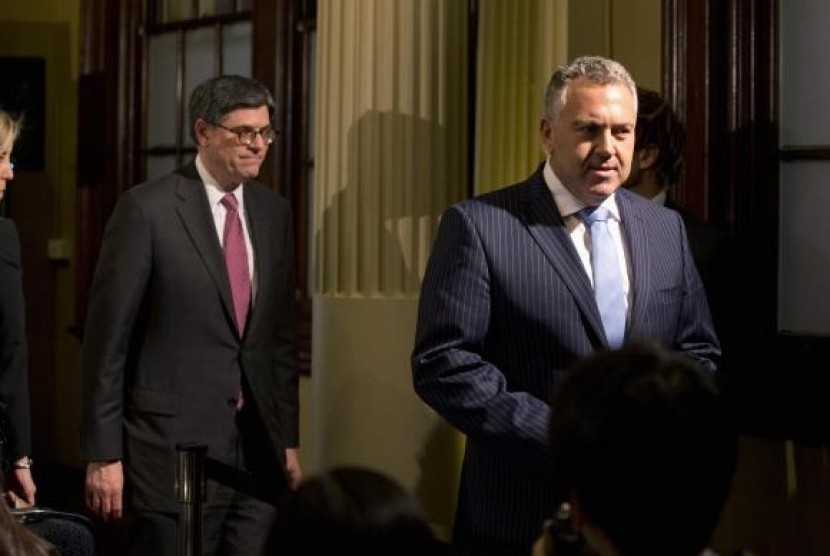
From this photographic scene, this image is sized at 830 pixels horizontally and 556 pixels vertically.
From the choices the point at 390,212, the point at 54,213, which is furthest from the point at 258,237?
the point at 54,213

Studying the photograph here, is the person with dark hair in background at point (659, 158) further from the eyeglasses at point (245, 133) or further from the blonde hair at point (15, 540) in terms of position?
the blonde hair at point (15, 540)

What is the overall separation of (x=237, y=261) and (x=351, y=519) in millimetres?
2313

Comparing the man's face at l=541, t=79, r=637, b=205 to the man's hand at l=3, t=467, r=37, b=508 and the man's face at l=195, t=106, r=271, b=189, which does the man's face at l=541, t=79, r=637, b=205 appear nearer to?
the man's face at l=195, t=106, r=271, b=189

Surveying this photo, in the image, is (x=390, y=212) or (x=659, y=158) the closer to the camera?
(x=659, y=158)

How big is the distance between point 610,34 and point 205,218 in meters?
1.19

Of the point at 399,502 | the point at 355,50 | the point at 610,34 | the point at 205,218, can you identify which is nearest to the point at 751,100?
the point at 610,34

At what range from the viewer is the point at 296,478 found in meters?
3.56

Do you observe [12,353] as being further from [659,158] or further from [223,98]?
[659,158]

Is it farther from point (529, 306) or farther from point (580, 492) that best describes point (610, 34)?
point (580, 492)

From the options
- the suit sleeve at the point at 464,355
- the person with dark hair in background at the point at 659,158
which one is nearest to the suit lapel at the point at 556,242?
the suit sleeve at the point at 464,355

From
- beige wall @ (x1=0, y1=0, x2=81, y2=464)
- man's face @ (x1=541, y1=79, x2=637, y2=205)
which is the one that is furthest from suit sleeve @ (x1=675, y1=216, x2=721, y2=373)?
beige wall @ (x1=0, y1=0, x2=81, y2=464)

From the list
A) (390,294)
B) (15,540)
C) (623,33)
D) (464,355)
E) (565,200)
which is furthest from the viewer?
(623,33)

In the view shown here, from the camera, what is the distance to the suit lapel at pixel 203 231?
3387 millimetres

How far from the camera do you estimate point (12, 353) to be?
11.5 ft
